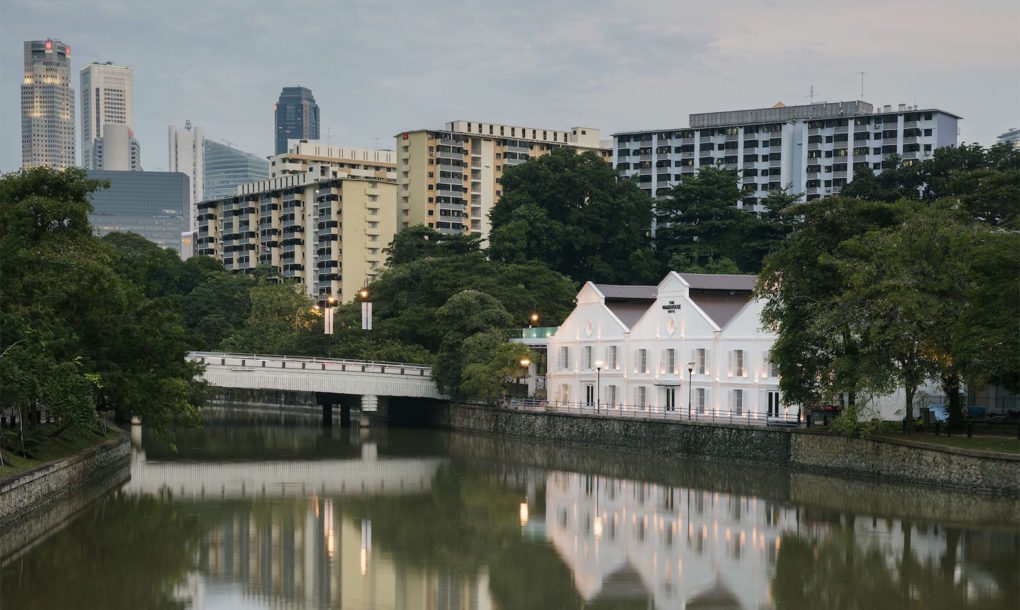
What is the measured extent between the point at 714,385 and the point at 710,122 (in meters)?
86.4

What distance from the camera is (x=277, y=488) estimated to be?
4838 cm

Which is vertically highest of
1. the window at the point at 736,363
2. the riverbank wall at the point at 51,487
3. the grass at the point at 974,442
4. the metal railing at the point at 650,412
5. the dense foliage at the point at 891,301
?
the dense foliage at the point at 891,301

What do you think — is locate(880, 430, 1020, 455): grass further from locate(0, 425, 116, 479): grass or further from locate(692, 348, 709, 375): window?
locate(0, 425, 116, 479): grass

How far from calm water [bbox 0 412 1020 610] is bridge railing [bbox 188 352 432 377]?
65.5ft

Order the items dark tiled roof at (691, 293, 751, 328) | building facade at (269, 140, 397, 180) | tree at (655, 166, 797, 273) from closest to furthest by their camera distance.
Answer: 1. dark tiled roof at (691, 293, 751, 328)
2. tree at (655, 166, 797, 273)
3. building facade at (269, 140, 397, 180)

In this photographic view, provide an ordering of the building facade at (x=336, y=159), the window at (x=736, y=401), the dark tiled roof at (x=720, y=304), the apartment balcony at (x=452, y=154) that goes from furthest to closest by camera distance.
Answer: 1. the building facade at (x=336, y=159)
2. the apartment balcony at (x=452, y=154)
3. the dark tiled roof at (x=720, y=304)
4. the window at (x=736, y=401)

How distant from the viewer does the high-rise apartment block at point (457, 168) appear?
15238 centimetres

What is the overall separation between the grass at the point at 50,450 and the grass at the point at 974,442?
99.2 feet

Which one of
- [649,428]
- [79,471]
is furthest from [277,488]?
[649,428]

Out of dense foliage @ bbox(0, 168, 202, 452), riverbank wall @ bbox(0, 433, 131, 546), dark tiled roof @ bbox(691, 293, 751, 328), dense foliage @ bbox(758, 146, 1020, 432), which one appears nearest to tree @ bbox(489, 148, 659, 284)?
dark tiled roof @ bbox(691, 293, 751, 328)

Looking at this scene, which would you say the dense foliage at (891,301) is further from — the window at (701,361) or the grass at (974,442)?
the window at (701,361)

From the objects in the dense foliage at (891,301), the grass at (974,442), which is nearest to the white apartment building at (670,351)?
the dense foliage at (891,301)

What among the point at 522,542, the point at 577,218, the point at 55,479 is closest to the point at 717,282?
the point at 522,542

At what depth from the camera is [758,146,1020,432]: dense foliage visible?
41.5 meters
